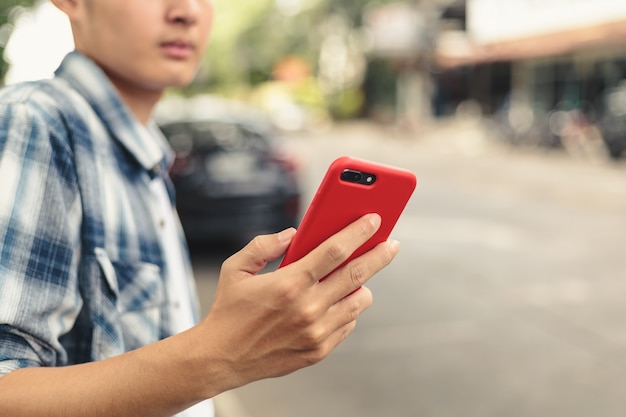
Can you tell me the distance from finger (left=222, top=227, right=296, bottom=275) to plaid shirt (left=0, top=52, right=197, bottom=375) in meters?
0.25

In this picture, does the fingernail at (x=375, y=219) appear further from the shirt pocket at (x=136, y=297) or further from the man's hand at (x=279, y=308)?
the shirt pocket at (x=136, y=297)

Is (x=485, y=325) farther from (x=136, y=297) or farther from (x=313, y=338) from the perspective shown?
(x=313, y=338)

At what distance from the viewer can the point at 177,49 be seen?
1.26 meters

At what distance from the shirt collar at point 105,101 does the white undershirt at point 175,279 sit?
0.37ft

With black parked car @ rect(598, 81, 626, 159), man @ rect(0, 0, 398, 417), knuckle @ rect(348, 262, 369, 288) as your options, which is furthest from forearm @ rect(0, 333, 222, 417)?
black parked car @ rect(598, 81, 626, 159)

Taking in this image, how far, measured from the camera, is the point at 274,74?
54.2m

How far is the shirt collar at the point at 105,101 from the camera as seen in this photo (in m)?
1.19

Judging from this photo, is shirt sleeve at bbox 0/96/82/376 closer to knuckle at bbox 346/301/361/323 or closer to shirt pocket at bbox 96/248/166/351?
shirt pocket at bbox 96/248/166/351

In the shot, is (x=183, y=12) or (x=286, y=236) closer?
(x=286, y=236)

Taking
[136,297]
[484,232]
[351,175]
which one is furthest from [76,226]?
[484,232]

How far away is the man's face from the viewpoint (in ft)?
3.90

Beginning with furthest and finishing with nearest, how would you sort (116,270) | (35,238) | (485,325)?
1. (485,325)
2. (116,270)
3. (35,238)

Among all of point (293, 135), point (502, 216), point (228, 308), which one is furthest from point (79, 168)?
point (293, 135)

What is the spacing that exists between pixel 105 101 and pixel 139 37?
124 mm
